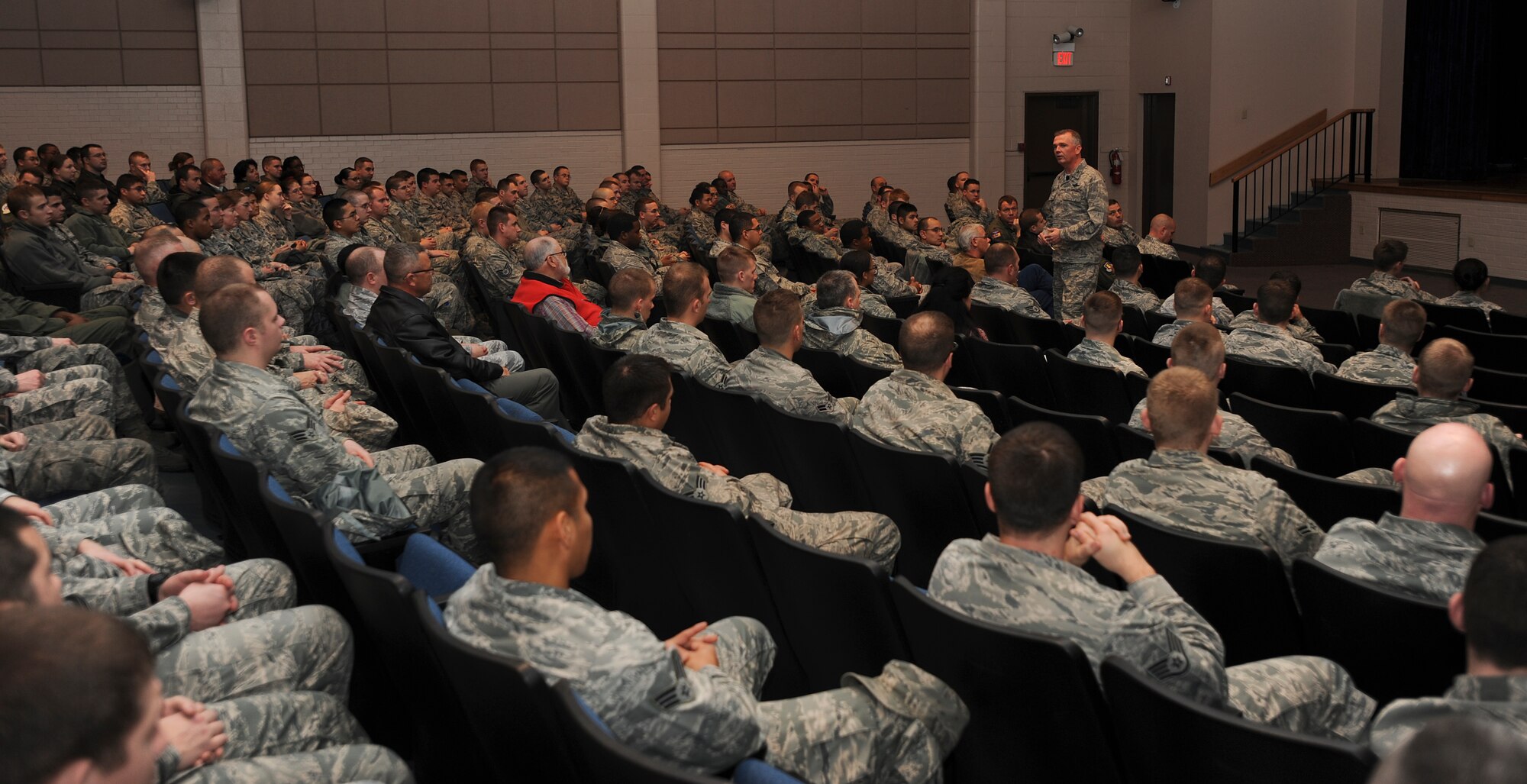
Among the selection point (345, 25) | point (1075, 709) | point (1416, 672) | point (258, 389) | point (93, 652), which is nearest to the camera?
point (93, 652)

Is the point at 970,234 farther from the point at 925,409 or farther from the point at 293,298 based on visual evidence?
the point at 925,409

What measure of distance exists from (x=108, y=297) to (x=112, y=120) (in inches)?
284

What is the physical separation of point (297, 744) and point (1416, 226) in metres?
13.8

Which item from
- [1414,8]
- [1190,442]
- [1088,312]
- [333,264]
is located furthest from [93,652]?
[1414,8]

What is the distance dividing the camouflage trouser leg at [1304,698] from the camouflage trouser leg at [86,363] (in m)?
5.00

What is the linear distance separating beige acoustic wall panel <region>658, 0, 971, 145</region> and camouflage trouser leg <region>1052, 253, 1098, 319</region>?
7745mm

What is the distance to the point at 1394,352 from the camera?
5211 mm

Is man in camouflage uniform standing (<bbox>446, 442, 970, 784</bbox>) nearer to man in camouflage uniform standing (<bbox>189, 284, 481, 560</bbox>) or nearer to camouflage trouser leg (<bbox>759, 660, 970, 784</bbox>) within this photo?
camouflage trouser leg (<bbox>759, 660, 970, 784</bbox>)

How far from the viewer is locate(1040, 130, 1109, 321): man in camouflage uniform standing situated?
8.60m

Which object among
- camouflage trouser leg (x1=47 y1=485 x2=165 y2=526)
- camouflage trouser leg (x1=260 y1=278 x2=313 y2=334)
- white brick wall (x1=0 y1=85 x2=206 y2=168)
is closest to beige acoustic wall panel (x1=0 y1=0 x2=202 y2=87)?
white brick wall (x1=0 y1=85 x2=206 y2=168)

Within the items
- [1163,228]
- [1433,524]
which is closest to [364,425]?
[1433,524]

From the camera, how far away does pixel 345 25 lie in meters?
14.3

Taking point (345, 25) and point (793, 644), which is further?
point (345, 25)

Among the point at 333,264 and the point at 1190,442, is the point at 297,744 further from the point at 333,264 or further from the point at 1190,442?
the point at 333,264
